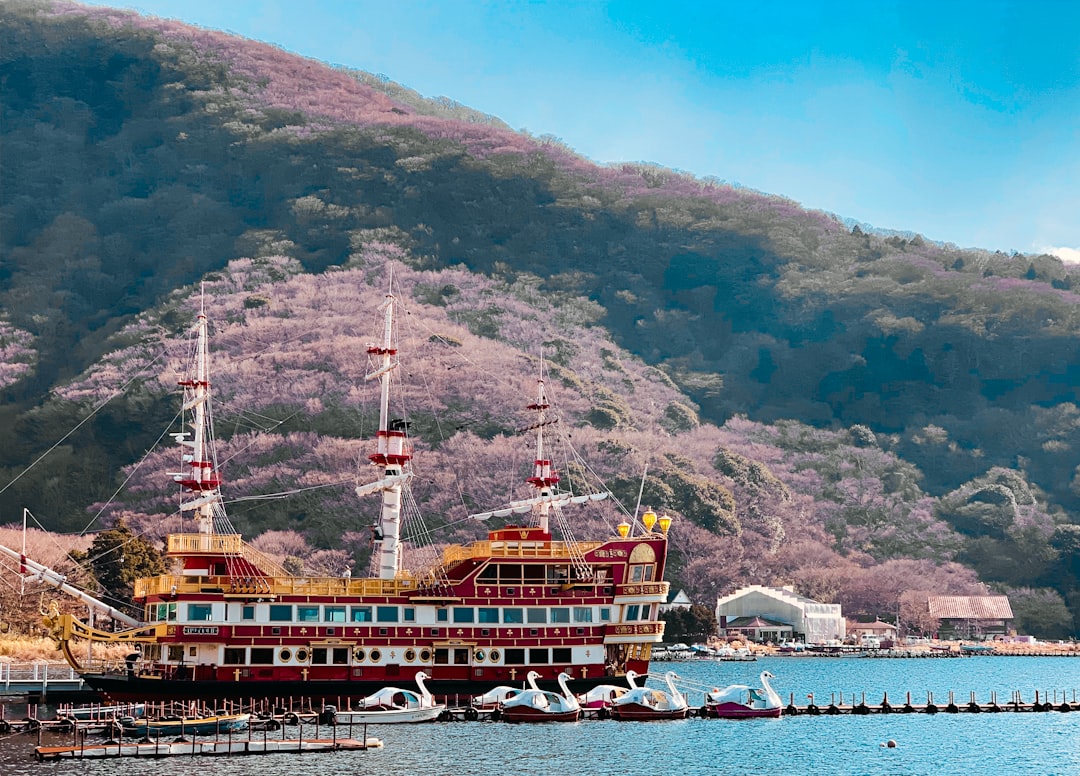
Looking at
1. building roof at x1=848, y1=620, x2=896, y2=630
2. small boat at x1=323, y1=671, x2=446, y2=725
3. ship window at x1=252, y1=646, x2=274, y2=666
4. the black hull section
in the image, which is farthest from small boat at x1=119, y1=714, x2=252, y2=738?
building roof at x1=848, y1=620, x2=896, y2=630

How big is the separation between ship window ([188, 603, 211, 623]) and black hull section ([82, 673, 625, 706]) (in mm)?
2841

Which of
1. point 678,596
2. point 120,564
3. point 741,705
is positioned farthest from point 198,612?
point 678,596

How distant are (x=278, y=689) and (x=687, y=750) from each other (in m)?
19.9

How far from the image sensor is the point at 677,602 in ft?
454

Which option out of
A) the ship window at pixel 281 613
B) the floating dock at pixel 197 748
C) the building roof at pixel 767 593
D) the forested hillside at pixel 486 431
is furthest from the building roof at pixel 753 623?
the floating dock at pixel 197 748

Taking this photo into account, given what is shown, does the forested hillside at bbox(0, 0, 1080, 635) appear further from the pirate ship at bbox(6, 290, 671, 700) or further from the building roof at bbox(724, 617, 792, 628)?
the pirate ship at bbox(6, 290, 671, 700)

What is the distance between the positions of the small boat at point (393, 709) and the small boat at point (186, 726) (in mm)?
4603

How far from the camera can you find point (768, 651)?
142m

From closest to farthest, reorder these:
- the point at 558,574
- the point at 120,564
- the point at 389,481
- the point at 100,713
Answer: the point at 100,713
the point at 558,574
the point at 389,481
the point at 120,564

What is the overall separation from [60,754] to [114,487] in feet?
286

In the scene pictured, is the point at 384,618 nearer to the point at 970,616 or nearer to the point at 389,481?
the point at 389,481

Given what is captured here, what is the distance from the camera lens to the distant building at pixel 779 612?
5787 inches

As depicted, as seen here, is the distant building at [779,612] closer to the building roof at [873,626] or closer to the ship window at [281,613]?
the building roof at [873,626]

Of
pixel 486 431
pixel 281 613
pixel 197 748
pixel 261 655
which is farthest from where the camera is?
pixel 486 431
